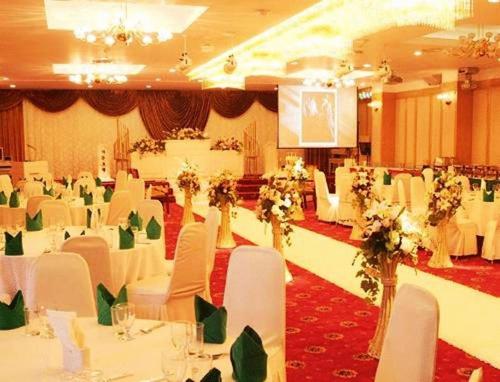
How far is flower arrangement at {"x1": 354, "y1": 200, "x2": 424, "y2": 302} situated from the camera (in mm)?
4254

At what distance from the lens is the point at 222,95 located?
21.9m

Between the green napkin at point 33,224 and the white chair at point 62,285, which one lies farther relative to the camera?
the green napkin at point 33,224

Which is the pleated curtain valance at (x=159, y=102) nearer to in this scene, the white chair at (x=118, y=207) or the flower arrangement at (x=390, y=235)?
the white chair at (x=118, y=207)

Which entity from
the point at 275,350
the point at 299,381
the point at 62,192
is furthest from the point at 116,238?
the point at 62,192

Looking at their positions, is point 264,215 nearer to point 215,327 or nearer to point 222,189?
point 222,189

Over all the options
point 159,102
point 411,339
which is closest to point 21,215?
point 411,339

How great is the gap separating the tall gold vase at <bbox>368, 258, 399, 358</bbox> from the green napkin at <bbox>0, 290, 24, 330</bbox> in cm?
249

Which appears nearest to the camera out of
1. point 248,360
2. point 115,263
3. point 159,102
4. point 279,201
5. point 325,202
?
point 248,360

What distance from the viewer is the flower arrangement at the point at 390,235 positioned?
4.25 meters

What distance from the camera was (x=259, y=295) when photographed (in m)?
3.44

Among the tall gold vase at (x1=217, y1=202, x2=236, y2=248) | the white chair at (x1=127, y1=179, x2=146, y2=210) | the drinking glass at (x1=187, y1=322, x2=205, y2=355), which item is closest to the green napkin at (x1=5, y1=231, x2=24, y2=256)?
the drinking glass at (x1=187, y1=322, x2=205, y2=355)

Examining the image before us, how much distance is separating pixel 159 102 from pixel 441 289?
53.0 ft

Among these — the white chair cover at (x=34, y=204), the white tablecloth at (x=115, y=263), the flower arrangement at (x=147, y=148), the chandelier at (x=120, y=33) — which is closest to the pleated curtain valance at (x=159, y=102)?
the flower arrangement at (x=147, y=148)

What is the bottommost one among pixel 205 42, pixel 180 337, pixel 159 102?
pixel 180 337
